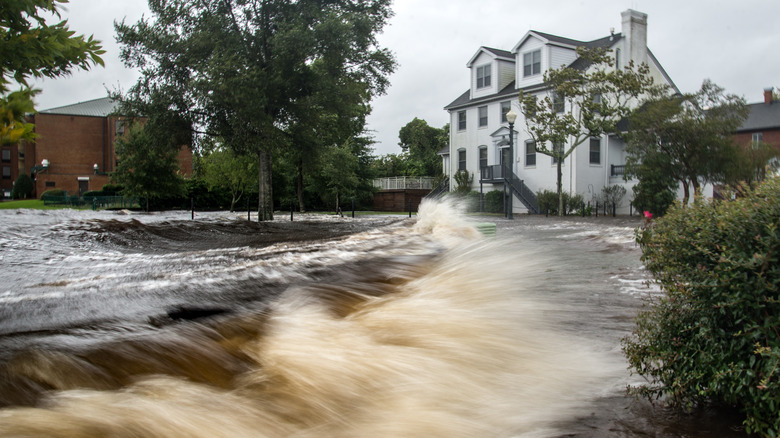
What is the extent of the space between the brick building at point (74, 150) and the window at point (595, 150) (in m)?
49.6

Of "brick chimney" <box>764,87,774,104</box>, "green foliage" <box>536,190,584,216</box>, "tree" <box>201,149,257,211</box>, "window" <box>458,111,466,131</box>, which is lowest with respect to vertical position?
"green foliage" <box>536,190,584,216</box>

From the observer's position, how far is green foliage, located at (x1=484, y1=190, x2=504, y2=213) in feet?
126

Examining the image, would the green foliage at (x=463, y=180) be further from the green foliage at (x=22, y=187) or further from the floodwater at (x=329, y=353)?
the green foliage at (x=22, y=187)

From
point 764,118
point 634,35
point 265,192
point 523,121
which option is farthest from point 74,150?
point 764,118

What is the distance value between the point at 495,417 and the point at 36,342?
3.70 m

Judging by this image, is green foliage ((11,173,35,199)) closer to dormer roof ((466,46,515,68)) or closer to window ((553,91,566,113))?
dormer roof ((466,46,515,68))

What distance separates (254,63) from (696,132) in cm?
2042

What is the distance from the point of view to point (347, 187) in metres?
43.2

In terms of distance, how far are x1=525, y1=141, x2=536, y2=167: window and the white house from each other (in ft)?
0.23

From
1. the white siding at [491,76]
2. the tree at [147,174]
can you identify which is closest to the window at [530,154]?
the white siding at [491,76]

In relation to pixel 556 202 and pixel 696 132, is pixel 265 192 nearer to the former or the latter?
pixel 556 202

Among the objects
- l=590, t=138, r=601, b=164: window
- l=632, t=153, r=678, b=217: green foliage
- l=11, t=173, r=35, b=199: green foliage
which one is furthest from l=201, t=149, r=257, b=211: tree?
l=11, t=173, r=35, b=199: green foliage

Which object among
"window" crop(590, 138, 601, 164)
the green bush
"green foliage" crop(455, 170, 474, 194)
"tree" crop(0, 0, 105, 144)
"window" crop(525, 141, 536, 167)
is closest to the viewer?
the green bush

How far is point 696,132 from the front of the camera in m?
23.9
